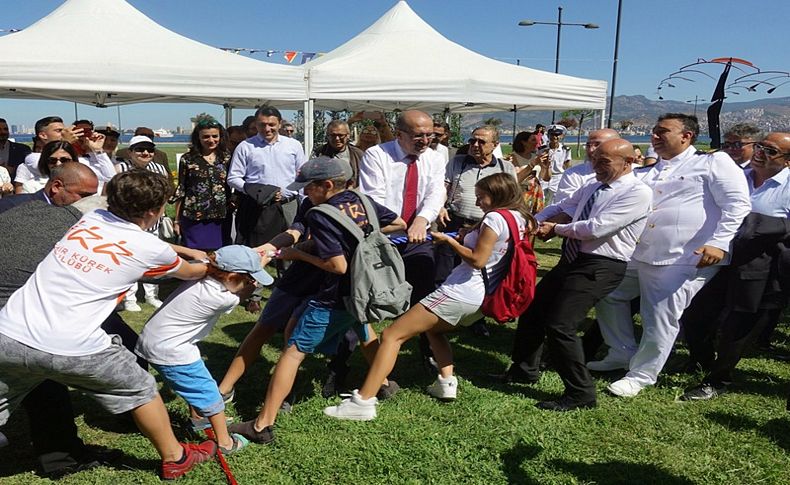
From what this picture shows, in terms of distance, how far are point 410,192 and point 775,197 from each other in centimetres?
257

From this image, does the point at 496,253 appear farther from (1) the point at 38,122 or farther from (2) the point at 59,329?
(1) the point at 38,122

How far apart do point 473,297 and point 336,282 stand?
2.80ft

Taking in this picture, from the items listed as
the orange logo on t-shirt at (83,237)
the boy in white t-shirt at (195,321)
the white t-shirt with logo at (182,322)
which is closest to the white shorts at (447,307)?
the boy in white t-shirt at (195,321)

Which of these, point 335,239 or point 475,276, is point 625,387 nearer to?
point 475,276

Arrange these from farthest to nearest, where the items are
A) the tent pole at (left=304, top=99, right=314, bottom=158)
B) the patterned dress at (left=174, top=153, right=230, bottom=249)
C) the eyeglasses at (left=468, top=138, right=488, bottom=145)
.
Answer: the tent pole at (left=304, top=99, right=314, bottom=158) → the patterned dress at (left=174, top=153, right=230, bottom=249) → the eyeglasses at (left=468, top=138, right=488, bottom=145)

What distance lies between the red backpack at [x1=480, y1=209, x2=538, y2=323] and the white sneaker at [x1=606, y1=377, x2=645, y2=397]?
1.00m

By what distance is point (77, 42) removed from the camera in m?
6.44

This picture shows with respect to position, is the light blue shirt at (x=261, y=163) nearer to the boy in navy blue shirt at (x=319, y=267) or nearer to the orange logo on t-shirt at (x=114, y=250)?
the boy in navy blue shirt at (x=319, y=267)

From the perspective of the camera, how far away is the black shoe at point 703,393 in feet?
13.3

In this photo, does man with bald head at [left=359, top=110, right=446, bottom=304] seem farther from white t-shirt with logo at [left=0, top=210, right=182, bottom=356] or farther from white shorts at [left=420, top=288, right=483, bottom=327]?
white t-shirt with logo at [left=0, top=210, right=182, bottom=356]

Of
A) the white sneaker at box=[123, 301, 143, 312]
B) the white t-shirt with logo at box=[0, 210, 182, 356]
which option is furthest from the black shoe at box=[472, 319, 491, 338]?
the white t-shirt with logo at box=[0, 210, 182, 356]

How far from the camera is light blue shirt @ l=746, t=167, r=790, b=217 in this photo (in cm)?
425

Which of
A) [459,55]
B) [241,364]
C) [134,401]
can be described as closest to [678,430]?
[241,364]

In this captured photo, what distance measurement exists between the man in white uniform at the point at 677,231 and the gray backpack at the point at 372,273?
1.74 m
